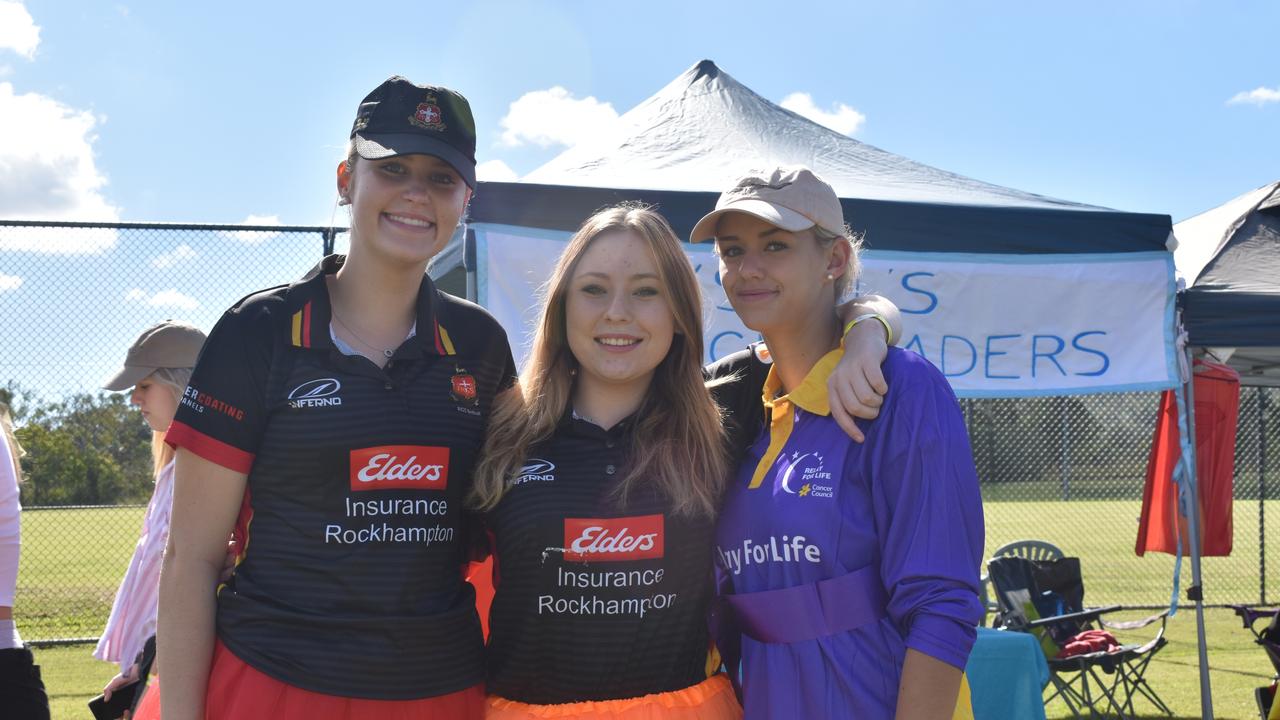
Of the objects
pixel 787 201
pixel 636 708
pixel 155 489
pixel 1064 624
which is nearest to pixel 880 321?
pixel 787 201

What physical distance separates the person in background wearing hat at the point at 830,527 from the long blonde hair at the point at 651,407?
0.10 m

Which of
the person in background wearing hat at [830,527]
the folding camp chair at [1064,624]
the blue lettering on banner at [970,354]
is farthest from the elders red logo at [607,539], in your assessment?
the folding camp chair at [1064,624]

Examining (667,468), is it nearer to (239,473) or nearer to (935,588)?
(935,588)

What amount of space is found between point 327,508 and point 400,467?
144 mm

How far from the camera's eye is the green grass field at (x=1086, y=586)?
246 inches

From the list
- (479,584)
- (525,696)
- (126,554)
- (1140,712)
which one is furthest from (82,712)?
(126,554)

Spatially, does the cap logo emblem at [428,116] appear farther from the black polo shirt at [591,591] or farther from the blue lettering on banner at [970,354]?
the blue lettering on banner at [970,354]

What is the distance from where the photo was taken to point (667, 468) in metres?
1.89

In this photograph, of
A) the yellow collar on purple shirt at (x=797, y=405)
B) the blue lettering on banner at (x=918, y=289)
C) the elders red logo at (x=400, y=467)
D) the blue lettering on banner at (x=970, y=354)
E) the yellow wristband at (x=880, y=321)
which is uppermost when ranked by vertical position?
the blue lettering on banner at (x=918, y=289)

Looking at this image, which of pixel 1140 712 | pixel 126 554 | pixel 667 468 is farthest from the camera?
pixel 126 554

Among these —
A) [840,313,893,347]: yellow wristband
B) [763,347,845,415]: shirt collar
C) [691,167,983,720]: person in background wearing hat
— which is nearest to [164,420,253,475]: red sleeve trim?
[691,167,983,720]: person in background wearing hat

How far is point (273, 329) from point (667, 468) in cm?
78

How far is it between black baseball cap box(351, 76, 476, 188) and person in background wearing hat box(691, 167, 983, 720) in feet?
1.85

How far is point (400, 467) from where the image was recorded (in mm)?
1757
